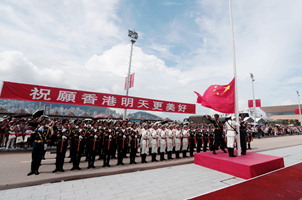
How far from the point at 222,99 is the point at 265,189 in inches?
160

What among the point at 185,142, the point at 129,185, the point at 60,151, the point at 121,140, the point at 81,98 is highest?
the point at 81,98

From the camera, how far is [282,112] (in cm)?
6938

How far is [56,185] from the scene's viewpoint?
457 centimetres

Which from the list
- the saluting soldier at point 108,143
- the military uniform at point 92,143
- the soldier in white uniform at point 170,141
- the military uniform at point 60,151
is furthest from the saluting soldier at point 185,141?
the military uniform at point 60,151

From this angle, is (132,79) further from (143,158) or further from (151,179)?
(151,179)

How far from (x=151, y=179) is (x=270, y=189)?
3.61 m

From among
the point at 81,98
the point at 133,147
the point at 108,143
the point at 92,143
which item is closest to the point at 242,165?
the point at 133,147

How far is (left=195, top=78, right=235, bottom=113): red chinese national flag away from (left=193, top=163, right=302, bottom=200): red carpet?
10.1ft

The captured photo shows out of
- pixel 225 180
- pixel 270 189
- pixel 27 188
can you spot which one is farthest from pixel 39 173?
pixel 270 189

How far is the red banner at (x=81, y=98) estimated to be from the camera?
29.7 ft

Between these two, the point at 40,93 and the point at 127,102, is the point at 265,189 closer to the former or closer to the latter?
the point at 127,102

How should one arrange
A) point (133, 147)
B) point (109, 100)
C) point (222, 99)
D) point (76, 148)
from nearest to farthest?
point (76, 148) < point (133, 147) < point (222, 99) < point (109, 100)

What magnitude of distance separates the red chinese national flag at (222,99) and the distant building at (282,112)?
80.1 meters

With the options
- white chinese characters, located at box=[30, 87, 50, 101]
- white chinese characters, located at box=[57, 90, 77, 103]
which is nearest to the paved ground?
white chinese characters, located at box=[30, 87, 50, 101]
